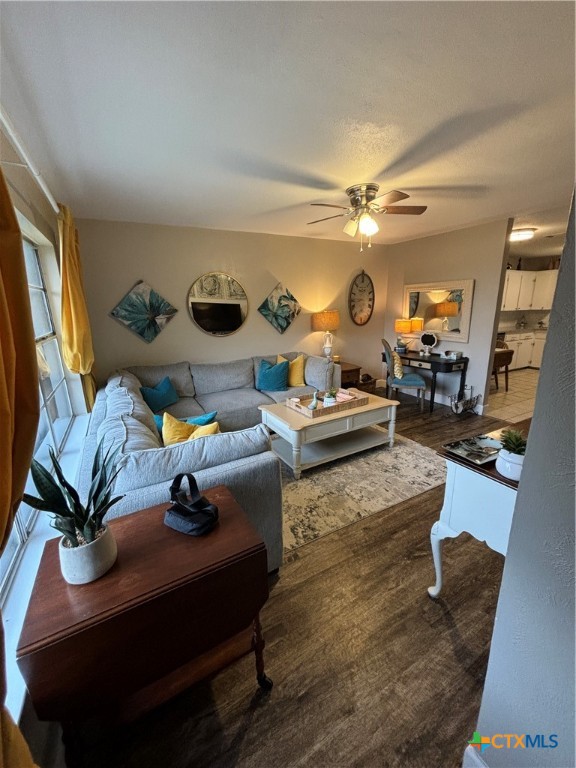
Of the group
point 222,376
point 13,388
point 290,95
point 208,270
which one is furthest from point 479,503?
point 208,270

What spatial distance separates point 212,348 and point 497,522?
12.0 ft

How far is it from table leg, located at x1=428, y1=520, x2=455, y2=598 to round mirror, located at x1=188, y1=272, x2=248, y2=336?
341 cm

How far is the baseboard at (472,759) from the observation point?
994 mm

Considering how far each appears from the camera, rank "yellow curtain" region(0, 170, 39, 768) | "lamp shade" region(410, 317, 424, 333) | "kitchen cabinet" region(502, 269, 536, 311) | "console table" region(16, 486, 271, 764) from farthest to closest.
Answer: "kitchen cabinet" region(502, 269, 536, 311)
"lamp shade" region(410, 317, 424, 333)
"console table" region(16, 486, 271, 764)
"yellow curtain" region(0, 170, 39, 768)

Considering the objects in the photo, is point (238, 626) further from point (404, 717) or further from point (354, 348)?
point (354, 348)

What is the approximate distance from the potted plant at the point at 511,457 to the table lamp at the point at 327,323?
343 centimetres

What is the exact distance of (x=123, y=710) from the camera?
1067mm

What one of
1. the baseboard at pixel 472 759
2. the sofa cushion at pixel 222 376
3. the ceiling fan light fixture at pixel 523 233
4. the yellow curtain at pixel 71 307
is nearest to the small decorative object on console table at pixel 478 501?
the baseboard at pixel 472 759

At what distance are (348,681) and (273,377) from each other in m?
3.05

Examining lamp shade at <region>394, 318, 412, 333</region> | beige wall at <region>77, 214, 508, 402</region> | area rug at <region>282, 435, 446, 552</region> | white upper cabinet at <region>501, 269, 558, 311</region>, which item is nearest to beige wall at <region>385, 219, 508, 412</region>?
beige wall at <region>77, 214, 508, 402</region>

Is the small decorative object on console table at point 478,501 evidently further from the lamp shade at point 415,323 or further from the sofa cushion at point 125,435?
the lamp shade at point 415,323

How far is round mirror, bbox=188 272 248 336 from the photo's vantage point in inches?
156

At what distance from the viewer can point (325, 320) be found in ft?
15.1

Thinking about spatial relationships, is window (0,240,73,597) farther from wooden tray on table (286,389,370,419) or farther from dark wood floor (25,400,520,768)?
wooden tray on table (286,389,370,419)
